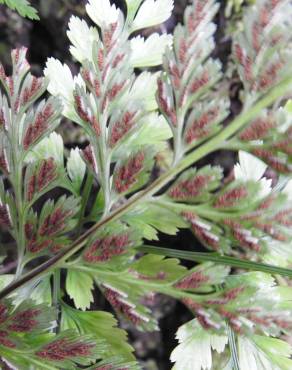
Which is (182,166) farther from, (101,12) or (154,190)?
(101,12)

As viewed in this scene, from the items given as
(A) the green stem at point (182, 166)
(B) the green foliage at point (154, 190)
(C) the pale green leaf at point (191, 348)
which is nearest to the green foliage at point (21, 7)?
(B) the green foliage at point (154, 190)

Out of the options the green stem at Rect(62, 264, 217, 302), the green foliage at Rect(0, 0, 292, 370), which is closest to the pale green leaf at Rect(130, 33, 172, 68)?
the green foliage at Rect(0, 0, 292, 370)

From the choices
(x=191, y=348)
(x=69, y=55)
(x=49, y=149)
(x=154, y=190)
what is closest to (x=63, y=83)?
(x=49, y=149)

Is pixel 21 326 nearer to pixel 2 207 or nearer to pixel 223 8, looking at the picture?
pixel 2 207

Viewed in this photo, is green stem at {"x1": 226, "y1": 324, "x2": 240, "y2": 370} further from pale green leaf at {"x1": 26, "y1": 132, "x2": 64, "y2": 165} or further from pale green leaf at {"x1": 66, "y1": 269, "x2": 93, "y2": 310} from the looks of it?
pale green leaf at {"x1": 26, "y1": 132, "x2": 64, "y2": 165}

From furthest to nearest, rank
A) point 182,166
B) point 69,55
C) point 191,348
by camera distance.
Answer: point 69,55 → point 191,348 → point 182,166

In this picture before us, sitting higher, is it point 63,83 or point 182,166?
point 63,83

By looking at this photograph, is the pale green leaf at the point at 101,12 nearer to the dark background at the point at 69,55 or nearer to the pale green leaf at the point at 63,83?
the pale green leaf at the point at 63,83

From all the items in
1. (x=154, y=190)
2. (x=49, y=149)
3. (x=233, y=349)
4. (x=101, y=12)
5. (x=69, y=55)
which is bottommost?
(x=233, y=349)
